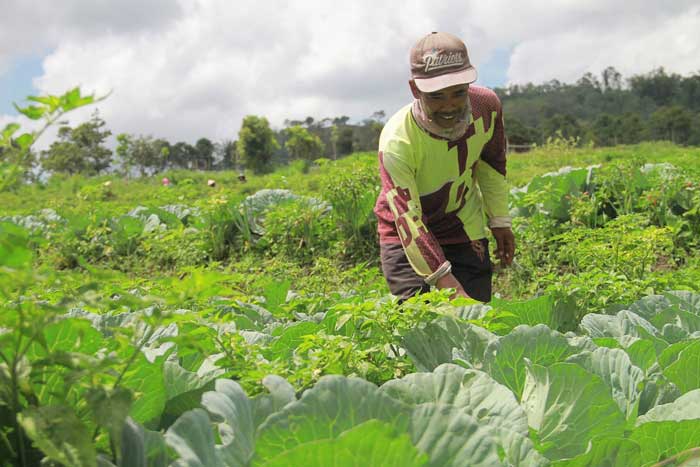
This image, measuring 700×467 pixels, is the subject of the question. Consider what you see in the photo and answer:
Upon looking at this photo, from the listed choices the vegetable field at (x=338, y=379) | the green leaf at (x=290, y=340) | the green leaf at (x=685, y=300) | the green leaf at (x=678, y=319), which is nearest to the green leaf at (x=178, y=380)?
the vegetable field at (x=338, y=379)

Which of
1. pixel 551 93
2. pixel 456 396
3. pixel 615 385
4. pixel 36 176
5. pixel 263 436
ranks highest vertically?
pixel 551 93

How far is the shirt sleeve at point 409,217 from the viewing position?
2779mm

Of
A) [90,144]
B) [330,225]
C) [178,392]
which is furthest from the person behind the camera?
[90,144]

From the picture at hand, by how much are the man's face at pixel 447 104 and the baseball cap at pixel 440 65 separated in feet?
0.15

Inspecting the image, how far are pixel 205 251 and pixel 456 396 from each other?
6464 millimetres

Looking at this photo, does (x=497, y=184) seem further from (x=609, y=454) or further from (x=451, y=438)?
(x=451, y=438)

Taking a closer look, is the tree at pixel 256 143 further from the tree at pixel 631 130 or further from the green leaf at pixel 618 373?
the tree at pixel 631 130

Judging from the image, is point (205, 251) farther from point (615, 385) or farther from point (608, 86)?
point (608, 86)

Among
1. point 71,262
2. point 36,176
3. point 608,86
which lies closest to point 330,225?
point 71,262

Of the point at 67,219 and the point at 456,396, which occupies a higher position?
the point at 67,219

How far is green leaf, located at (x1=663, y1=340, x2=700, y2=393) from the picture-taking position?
5.32 ft

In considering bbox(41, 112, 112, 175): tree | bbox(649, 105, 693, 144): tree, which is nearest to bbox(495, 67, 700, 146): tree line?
bbox(649, 105, 693, 144): tree

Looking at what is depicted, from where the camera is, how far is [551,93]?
109 meters

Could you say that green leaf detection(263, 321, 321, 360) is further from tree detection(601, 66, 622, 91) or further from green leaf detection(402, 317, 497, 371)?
tree detection(601, 66, 622, 91)
